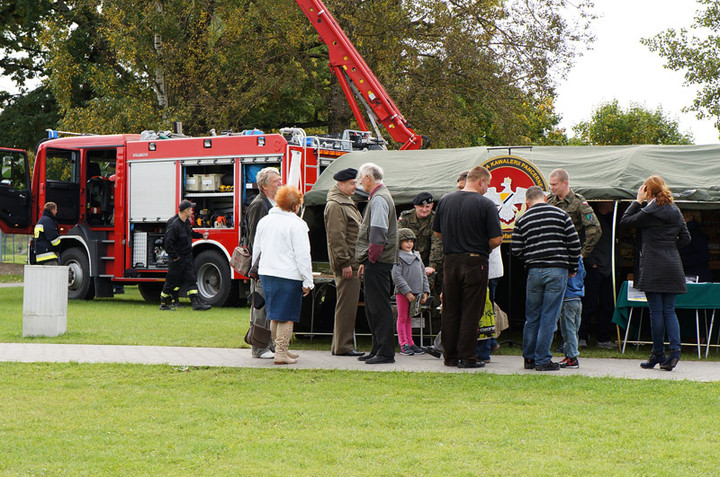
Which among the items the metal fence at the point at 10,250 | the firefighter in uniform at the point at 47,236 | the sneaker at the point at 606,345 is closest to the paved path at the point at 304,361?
the sneaker at the point at 606,345

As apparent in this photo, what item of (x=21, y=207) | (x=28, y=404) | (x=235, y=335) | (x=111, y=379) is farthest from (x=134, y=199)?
(x=28, y=404)

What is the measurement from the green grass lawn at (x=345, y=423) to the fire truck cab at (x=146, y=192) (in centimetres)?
741

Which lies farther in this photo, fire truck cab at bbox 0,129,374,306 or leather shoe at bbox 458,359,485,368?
fire truck cab at bbox 0,129,374,306

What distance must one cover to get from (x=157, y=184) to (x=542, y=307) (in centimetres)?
1020

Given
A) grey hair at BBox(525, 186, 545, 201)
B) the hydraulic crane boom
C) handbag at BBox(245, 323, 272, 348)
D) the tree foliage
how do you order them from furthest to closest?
the tree foliage → the hydraulic crane boom → handbag at BBox(245, 323, 272, 348) → grey hair at BBox(525, 186, 545, 201)

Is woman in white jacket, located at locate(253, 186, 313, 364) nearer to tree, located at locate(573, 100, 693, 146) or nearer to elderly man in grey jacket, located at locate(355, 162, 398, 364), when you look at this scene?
elderly man in grey jacket, located at locate(355, 162, 398, 364)

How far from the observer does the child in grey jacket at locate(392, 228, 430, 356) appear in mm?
9703

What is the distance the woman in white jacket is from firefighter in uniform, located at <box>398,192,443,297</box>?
181 centimetres

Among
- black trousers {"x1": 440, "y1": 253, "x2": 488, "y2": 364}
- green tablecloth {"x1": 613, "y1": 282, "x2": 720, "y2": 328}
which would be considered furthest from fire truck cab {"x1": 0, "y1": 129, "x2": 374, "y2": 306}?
green tablecloth {"x1": 613, "y1": 282, "x2": 720, "y2": 328}

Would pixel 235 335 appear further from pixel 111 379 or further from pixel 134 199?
pixel 134 199

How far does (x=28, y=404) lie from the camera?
6.91 metres

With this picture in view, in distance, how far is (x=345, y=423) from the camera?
20.4 ft

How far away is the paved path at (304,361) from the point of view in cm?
863

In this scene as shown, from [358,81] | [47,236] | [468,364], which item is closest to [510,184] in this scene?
[468,364]
